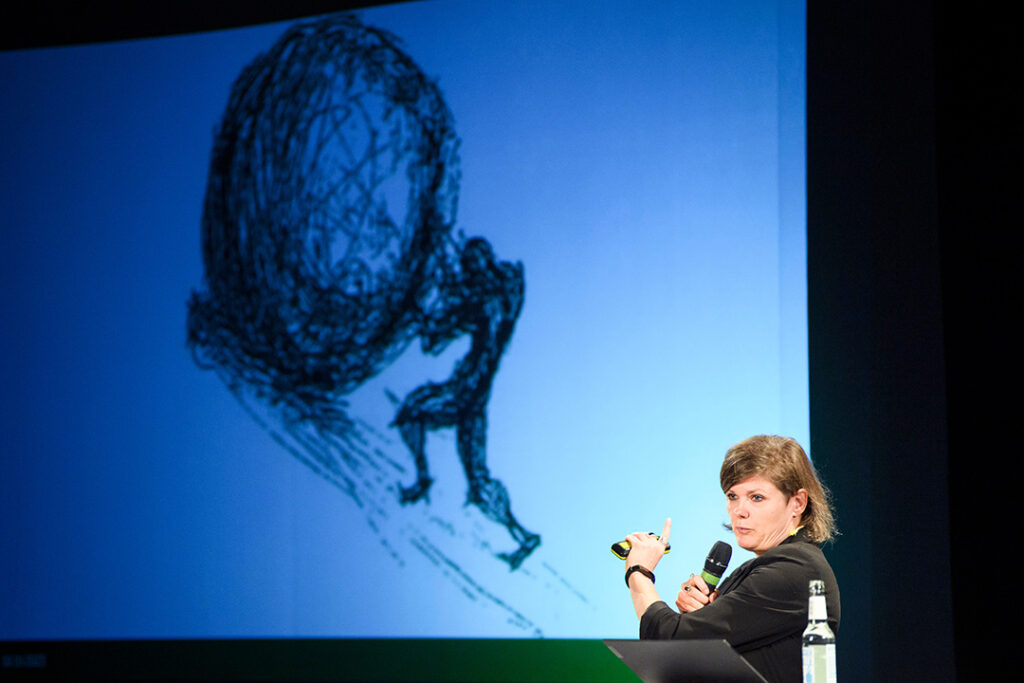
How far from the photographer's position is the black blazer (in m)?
2.03

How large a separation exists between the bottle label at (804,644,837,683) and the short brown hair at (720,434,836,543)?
42cm

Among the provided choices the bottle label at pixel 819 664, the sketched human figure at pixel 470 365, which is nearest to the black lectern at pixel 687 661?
the bottle label at pixel 819 664

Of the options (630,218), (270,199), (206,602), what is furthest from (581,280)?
(206,602)

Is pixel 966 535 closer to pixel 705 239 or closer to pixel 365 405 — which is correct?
pixel 705 239

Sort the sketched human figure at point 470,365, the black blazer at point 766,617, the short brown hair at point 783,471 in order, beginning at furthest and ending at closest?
the sketched human figure at point 470,365 → the short brown hair at point 783,471 → the black blazer at point 766,617

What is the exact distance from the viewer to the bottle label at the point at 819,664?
1.77 m

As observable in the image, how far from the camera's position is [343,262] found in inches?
174

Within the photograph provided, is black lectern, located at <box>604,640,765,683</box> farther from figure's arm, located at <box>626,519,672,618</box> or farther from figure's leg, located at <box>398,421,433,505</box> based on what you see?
figure's leg, located at <box>398,421,433,505</box>

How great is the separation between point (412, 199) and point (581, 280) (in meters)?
0.77

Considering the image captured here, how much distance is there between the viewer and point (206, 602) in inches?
171

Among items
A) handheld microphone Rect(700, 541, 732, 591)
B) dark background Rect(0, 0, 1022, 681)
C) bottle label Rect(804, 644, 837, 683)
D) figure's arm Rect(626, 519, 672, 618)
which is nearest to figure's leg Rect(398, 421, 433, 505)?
dark background Rect(0, 0, 1022, 681)

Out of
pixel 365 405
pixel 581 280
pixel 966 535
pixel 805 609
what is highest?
pixel 581 280

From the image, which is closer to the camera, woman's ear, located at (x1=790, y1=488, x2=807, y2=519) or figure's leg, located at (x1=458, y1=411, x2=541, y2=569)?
woman's ear, located at (x1=790, y1=488, x2=807, y2=519)

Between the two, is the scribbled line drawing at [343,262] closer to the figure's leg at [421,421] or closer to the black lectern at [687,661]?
the figure's leg at [421,421]
